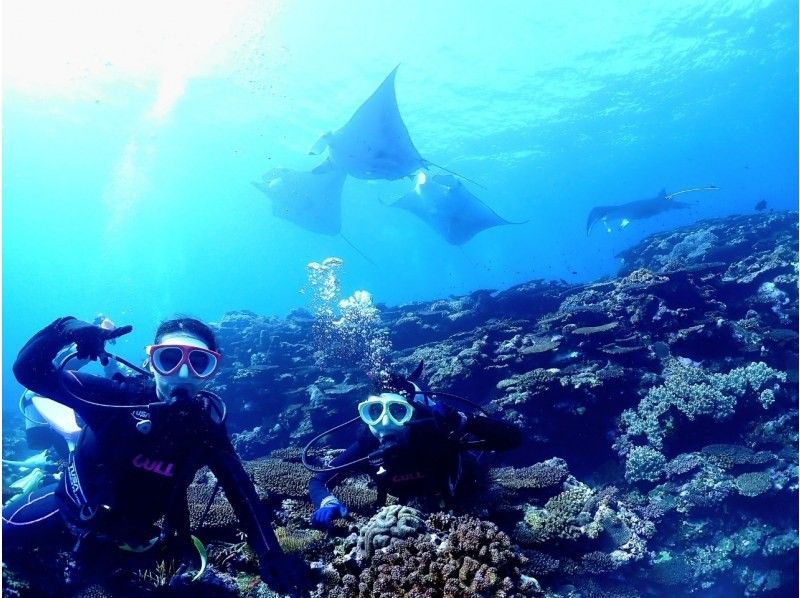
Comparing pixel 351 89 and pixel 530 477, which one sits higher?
pixel 351 89

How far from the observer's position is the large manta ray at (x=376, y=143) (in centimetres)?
1375

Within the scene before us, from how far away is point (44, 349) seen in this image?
3.30 meters

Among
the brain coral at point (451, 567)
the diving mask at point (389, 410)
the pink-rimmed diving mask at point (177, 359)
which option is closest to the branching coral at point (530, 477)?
the brain coral at point (451, 567)

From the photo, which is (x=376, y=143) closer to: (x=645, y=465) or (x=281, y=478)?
(x=281, y=478)

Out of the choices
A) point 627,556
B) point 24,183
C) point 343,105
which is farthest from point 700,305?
point 24,183

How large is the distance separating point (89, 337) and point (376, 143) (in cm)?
1301

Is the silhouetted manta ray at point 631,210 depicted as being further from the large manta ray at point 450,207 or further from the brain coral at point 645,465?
the brain coral at point 645,465

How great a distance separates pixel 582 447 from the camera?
8.06 meters

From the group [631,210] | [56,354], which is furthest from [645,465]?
[631,210]

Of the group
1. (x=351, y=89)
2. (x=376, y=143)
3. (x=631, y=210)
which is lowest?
(x=376, y=143)

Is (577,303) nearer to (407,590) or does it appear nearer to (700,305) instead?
(700,305)

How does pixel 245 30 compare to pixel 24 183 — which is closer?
pixel 245 30

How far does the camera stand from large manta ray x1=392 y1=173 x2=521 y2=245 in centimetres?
2086

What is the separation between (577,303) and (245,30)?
2054 centimetres
